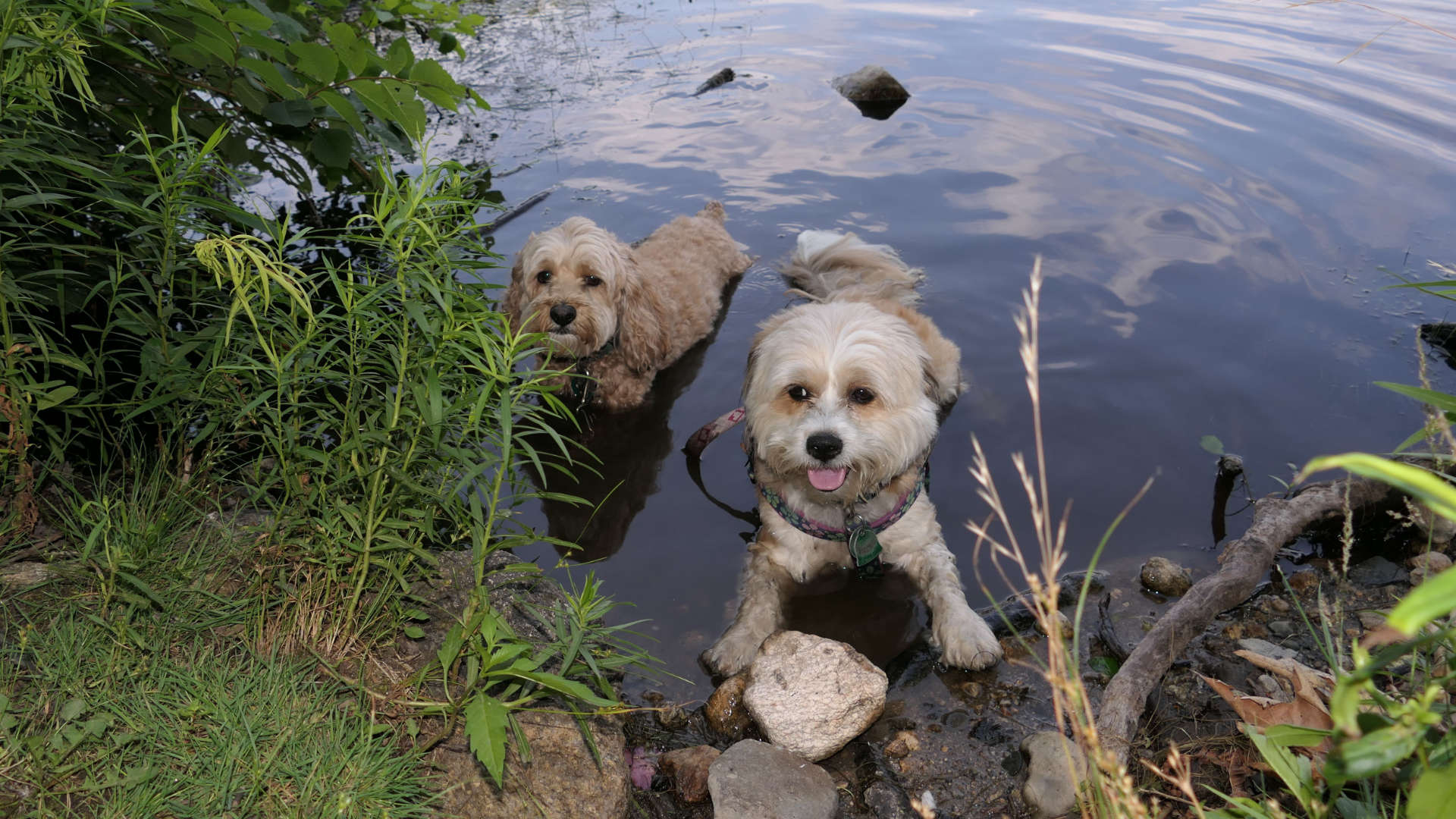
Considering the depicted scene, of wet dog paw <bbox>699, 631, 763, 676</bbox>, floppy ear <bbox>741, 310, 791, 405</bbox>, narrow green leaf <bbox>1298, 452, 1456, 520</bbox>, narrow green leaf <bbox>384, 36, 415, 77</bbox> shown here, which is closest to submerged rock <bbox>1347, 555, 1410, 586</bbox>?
wet dog paw <bbox>699, 631, 763, 676</bbox>

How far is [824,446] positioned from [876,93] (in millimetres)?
8330

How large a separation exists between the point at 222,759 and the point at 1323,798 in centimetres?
281

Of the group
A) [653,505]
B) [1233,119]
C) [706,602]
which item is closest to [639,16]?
[1233,119]

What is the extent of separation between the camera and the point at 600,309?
216 inches

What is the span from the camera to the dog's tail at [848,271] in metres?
5.98

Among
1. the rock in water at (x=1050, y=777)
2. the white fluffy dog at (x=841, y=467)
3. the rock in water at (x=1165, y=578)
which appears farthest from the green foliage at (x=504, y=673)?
the rock in water at (x=1165, y=578)

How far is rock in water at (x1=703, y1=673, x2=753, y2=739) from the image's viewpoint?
10.6ft

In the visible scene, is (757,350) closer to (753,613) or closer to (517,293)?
(753,613)

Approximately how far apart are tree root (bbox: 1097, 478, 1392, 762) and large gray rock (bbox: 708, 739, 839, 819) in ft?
2.97

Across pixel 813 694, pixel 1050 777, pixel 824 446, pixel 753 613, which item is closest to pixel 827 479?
pixel 824 446

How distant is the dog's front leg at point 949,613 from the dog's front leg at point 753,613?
24.6 inches

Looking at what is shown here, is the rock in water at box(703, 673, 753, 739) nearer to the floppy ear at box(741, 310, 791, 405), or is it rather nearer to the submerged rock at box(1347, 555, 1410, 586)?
the floppy ear at box(741, 310, 791, 405)

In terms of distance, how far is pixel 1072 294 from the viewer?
6523mm

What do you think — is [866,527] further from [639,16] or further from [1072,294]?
[639,16]
